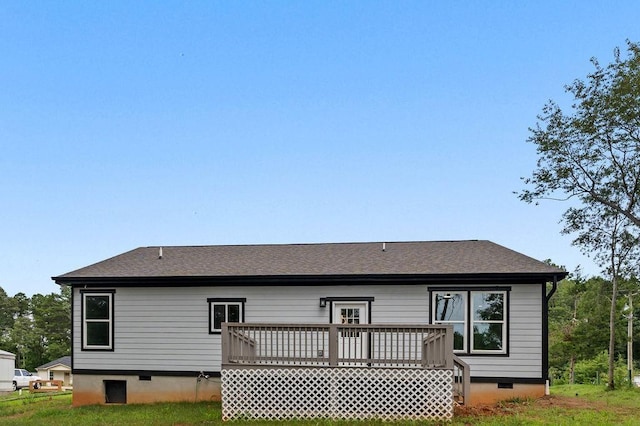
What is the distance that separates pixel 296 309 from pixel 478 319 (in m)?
4.11

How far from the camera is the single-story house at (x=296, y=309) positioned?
12.1 meters

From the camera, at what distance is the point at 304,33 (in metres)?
19.6

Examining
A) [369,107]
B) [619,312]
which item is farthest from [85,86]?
[619,312]

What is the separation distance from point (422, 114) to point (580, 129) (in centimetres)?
503

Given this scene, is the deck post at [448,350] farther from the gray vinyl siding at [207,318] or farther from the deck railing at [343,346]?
the gray vinyl siding at [207,318]

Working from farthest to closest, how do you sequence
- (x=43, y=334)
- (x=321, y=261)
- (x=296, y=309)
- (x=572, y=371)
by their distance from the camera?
1. (x=43, y=334)
2. (x=572, y=371)
3. (x=321, y=261)
4. (x=296, y=309)

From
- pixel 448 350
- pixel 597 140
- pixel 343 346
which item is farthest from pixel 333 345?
pixel 597 140

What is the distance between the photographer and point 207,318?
13414 millimetres

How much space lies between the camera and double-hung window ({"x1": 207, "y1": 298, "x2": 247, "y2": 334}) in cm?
1335

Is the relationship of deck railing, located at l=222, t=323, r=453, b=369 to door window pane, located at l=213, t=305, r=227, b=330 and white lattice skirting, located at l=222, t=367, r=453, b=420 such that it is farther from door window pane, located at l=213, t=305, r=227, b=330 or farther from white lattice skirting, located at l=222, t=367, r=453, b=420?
door window pane, located at l=213, t=305, r=227, b=330

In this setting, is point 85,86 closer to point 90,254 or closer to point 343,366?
point 90,254

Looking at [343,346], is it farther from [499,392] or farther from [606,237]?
[606,237]

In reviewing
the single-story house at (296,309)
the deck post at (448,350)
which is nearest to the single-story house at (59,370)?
the single-story house at (296,309)

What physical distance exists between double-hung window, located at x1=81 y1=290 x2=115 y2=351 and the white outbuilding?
101 feet
